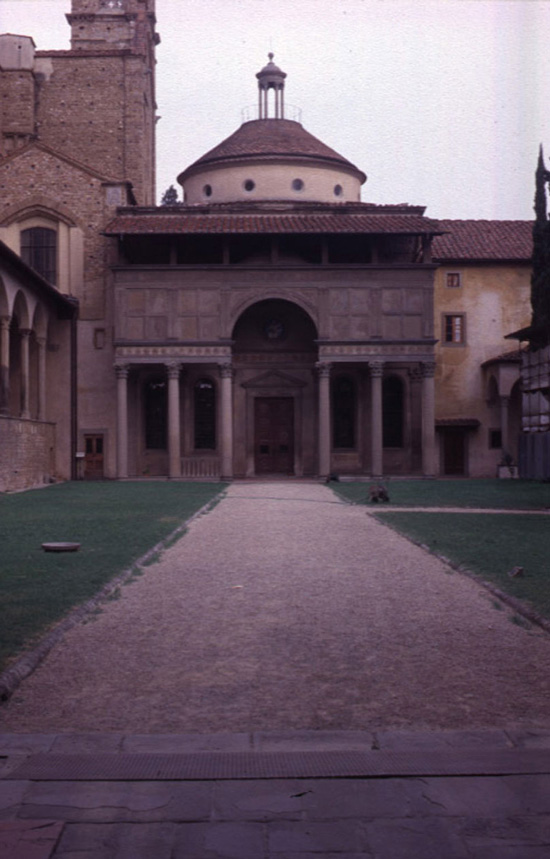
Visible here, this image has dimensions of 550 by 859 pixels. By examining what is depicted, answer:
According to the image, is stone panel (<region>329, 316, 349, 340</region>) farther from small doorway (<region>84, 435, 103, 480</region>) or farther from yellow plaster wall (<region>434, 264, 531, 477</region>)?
small doorway (<region>84, 435, 103, 480</region>)

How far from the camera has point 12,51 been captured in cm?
4334

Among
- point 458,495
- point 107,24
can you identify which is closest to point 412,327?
point 458,495

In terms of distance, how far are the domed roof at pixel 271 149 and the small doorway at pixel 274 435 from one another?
11316 mm

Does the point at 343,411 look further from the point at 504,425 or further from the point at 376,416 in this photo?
the point at 504,425

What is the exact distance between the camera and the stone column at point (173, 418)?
36875 mm

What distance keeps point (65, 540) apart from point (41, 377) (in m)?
23.3

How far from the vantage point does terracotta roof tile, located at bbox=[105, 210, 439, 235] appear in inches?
1441

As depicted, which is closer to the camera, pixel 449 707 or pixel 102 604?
pixel 449 707

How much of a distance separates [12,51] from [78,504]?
29.4 m

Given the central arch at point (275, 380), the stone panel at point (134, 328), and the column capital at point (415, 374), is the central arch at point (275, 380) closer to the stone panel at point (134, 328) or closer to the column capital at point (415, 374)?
the column capital at point (415, 374)

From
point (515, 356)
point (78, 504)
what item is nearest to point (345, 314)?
point (515, 356)

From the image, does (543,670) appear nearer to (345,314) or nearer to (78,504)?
(78,504)

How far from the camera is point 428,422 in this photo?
37.6 metres

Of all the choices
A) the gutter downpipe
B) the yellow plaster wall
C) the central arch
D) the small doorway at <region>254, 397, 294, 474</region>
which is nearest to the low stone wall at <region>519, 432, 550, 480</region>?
the yellow plaster wall
